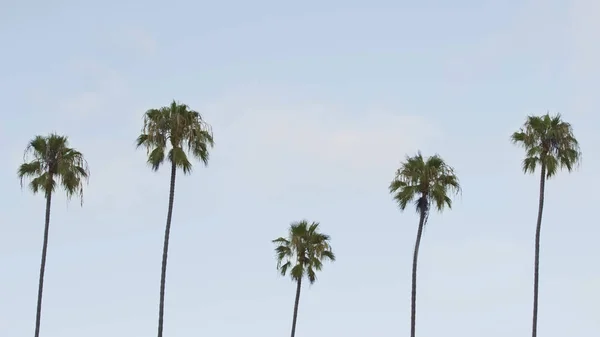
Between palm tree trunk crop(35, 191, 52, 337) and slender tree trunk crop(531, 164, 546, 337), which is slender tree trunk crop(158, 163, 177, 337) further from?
slender tree trunk crop(531, 164, 546, 337)

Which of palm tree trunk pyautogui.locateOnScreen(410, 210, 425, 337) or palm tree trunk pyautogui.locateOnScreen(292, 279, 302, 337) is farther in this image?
palm tree trunk pyautogui.locateOnScreen(292, 279, 302, 337)

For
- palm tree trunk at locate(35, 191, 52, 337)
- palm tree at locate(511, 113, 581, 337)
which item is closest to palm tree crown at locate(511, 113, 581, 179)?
palm tree at locate(511, 113, 581, 337)

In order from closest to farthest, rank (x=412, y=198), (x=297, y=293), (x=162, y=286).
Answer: (x=162, y=286) < (x=412, y=198) < (x=297, y=293)

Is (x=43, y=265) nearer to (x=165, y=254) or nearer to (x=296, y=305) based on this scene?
(x=165, y=254)

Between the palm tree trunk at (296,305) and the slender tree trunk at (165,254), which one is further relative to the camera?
the palm tree trunk at (296,305)

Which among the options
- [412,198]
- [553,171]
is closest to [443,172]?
[412,198]

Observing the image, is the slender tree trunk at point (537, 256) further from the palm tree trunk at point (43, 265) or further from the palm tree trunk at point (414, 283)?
the palm tree trunk at point (43, 265)

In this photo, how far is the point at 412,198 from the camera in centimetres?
7594

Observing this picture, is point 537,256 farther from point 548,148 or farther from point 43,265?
point 43,265

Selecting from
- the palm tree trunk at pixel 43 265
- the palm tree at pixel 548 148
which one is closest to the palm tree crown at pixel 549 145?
the palm tree at pixel 548 148

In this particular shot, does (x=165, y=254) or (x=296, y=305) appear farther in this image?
(x=296, y=305)

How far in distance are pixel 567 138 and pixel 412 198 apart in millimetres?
11601

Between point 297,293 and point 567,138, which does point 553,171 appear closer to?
point 567,138

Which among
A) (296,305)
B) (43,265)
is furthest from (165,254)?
(296,305)
